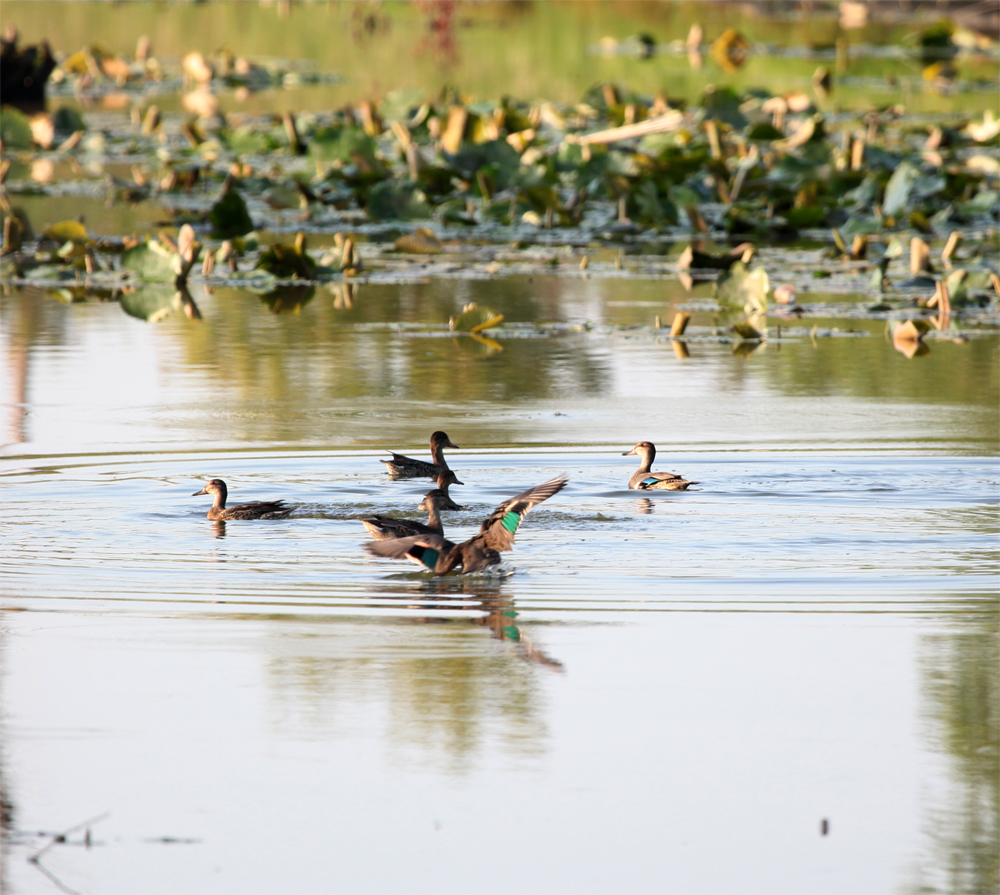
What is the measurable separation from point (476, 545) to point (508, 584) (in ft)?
0.61

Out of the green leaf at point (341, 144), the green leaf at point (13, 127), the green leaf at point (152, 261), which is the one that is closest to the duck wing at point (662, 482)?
the green leaf at point (152, 261)

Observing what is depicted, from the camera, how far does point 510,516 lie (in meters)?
7.09

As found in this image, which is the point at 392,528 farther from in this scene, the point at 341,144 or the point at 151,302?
the point at 341,144

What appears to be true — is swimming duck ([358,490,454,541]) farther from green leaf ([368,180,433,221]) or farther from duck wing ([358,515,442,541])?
green leaf ([368,180,433,221])

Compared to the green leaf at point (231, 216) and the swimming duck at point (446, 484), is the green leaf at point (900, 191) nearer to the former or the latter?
the green leaf at point (231, 216)

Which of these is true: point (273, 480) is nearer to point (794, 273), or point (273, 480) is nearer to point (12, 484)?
point (12, 484)

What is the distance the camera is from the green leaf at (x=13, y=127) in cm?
2339

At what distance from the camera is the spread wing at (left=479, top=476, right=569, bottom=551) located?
710cm

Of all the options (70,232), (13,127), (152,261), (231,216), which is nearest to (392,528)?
(152,261)

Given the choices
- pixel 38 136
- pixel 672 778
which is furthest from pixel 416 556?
pixel 38 136

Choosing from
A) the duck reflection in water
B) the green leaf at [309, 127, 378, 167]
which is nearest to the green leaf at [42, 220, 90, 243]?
the green leaf at [309, 127, 378, 167]

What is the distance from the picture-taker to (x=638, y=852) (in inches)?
179

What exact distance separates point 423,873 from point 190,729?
1124 mm

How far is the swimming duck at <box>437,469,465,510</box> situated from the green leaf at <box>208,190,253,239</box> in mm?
8690
